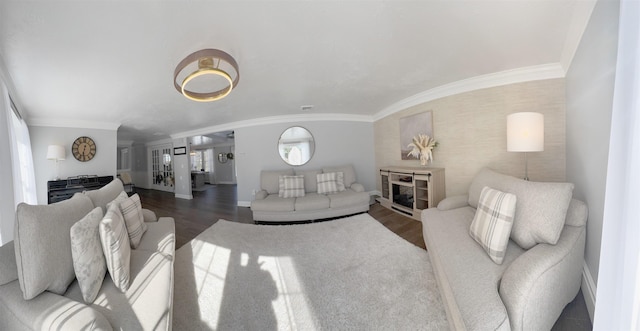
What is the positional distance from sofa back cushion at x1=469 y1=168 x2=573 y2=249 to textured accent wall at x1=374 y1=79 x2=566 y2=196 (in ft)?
4.43

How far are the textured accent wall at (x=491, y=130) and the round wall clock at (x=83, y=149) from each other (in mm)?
6320

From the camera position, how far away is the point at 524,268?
962 millimetres

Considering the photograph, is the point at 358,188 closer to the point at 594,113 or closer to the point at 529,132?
the point at 529,132

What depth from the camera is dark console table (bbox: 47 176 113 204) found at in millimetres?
3396

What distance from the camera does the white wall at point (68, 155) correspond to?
133 inches

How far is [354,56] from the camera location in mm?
1882

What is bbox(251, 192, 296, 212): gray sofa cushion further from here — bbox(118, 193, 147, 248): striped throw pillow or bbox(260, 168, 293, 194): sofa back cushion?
bbox(118, 193, 147, 248): striped throw pillow

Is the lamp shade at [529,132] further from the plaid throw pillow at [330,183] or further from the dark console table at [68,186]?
the dark console table at [68,186]

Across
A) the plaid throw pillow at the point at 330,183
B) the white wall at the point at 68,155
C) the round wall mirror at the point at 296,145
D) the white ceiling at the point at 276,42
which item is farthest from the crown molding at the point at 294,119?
the white wall at the point at 68,155

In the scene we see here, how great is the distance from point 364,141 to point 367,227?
7.96 ft

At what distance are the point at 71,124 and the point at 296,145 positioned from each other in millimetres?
4286

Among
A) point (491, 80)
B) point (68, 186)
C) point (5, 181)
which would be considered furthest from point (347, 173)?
point (68, 186)

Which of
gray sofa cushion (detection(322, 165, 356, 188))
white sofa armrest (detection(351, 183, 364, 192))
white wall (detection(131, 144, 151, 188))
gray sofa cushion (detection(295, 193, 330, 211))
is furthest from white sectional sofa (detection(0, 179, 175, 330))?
white wall (detection(131, 144, 151, 188))

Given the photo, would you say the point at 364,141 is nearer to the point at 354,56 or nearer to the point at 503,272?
the point at 354,56
